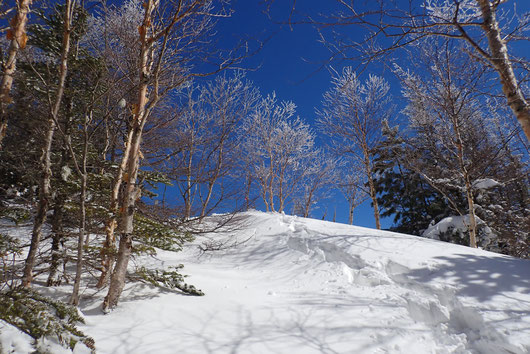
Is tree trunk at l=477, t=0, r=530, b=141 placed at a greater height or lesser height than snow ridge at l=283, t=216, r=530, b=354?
greater

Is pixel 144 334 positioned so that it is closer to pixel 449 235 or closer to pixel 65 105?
pixel 65 105

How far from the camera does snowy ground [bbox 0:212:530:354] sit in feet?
8.46

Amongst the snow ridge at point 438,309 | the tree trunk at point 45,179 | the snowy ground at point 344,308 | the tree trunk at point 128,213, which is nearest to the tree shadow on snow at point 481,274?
the snowy ground at point 344,308

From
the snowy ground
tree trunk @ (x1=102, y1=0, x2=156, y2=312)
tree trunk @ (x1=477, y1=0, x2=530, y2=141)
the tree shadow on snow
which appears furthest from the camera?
the tree shadow on snow

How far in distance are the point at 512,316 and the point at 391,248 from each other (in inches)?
92.0

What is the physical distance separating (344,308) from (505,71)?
3100 millimetres

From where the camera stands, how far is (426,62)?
23.2ft

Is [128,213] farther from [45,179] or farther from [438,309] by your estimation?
[438,309]

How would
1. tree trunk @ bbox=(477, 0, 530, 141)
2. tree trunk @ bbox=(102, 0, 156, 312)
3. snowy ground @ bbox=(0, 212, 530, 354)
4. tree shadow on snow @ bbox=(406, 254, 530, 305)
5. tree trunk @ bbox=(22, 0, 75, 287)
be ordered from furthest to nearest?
tree shadow on snow @ bbox=(406, 254, 530, 305)
tree trunk @ bbox=(102, 0, 156, 312)
tree trunk @ bbox=(22, 0, 75, 287)
snowy ground @ bbox=(0, 212, 530, 354)
tree trunk @ bbox=(477, 0, 530, 141)

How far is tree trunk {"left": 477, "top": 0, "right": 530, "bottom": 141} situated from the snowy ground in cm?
214

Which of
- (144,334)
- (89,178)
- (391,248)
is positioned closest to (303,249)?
(391,248)

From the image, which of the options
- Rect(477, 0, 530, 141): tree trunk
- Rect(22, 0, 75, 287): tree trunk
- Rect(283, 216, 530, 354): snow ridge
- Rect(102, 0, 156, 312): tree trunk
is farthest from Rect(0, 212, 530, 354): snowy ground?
Rect(477, 0, 530, 141): tree trunk

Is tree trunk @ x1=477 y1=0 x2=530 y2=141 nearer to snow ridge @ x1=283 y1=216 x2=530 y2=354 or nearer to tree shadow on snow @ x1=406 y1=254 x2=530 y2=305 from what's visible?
snow ridge @ x1=283 y1=216 x2=530 y2=354

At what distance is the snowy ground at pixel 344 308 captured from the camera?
8.46ft
